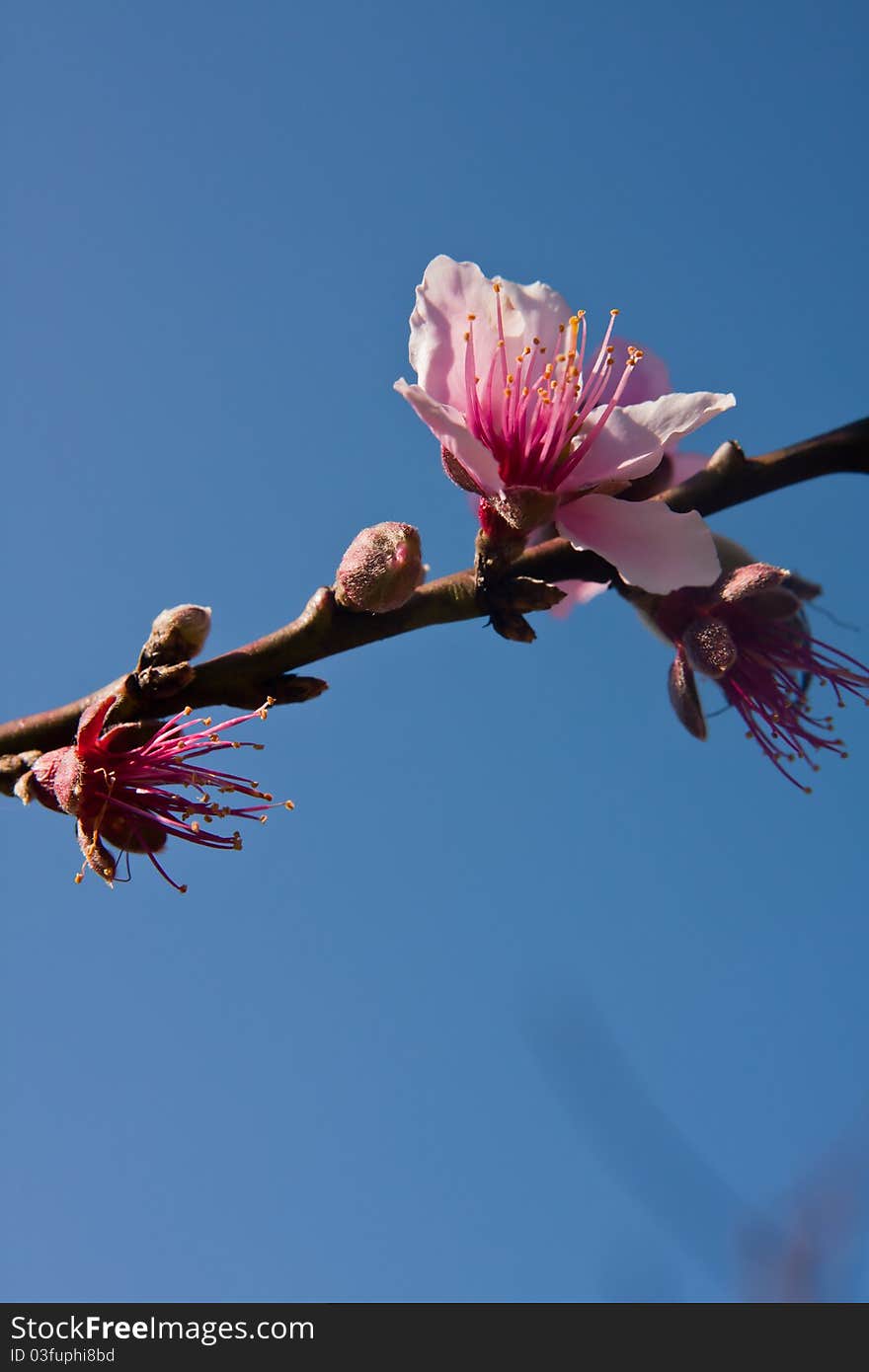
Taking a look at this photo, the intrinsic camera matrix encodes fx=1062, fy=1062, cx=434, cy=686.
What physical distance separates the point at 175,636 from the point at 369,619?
26 cm

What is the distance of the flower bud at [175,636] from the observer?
4.71 ft

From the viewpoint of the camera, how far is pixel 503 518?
1.50 metres

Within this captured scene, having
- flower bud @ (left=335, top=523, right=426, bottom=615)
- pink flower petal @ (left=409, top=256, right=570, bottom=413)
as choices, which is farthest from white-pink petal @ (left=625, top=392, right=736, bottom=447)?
flower bud @ (left=335, top=523, right=426, bottom=615)

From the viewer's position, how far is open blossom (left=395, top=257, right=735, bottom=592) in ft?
4.65

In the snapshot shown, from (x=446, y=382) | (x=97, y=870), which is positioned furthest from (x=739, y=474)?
(x=97, y=870)

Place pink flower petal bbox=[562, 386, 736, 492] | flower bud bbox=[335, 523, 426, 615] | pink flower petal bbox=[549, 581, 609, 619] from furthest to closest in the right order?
pink flower petal bbox=[549, 581, 609, 619] → pink flower petal bbox=[562, 386, 736, 492] → flower bud bbox=[335, 523, 426, 615]

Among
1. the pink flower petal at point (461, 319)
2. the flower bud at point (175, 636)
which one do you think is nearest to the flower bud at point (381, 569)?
the flower bud at point (175, 636)

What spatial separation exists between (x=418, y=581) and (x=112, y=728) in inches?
18.3

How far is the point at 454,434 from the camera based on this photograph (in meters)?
1.43

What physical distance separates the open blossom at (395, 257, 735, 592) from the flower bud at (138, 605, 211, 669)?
0.41 meters

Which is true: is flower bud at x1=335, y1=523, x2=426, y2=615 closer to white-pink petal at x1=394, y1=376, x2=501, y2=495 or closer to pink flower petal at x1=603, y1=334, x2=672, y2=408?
white-pink petal at x1=394, y1=376, x2=501, y2=495

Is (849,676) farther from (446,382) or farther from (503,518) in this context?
(446,382)

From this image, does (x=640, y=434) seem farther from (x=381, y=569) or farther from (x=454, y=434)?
(x=381, y=569)

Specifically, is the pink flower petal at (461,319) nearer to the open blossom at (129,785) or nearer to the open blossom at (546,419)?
the open blossom at (546,419)
